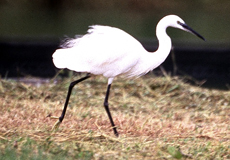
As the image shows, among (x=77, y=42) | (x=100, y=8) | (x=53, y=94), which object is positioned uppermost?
(x=100, y=8)

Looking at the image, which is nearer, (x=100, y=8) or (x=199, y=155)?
(x=199, y=155)

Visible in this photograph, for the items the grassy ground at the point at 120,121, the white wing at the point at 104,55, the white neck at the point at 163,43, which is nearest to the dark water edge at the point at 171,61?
the grassy ground at the point at 120,121

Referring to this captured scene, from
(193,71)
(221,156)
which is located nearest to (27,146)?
(221,156)

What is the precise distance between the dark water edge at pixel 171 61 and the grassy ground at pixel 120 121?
154 cm

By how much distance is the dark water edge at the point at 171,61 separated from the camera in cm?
916

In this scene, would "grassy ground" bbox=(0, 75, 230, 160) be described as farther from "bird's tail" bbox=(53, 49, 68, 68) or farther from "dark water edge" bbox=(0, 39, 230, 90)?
"dark water edge" bbox=(0, 39, 230, 90)

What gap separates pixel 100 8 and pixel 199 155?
51.7ft

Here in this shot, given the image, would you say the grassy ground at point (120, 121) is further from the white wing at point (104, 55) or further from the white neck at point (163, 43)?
the white neck at point (163, 43)

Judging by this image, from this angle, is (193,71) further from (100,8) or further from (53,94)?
(100,8)

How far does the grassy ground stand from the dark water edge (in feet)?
5.05

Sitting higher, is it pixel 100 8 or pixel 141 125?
pixel 100 8

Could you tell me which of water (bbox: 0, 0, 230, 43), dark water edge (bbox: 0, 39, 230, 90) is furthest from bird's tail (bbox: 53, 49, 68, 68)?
water (bbox: 0, 0, 230, 43)

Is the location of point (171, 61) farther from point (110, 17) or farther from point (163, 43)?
point (110, 17)

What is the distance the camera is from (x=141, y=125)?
5215 mm
